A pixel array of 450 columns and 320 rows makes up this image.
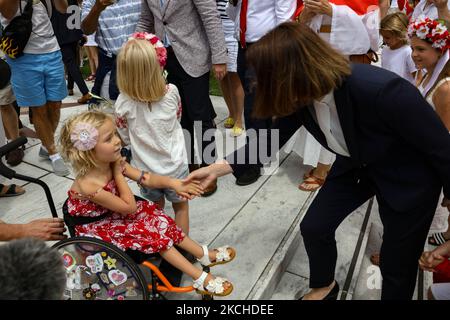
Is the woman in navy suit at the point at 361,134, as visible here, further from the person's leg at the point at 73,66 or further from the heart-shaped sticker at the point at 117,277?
the person's leg at the point at 73,66

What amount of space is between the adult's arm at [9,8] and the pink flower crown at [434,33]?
2.90 m

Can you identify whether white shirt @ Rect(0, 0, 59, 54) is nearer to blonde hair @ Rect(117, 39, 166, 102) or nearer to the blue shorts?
the blue shorts

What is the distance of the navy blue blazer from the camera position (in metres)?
1.56

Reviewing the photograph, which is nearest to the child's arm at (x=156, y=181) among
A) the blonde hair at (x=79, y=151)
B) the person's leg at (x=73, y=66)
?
the blonde hair at (x=79, y=151)

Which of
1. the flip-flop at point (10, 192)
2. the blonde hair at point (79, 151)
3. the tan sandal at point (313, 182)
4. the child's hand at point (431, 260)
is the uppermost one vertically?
the blonde hair at point (79, 151)

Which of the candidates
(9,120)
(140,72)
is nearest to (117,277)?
(140,72)

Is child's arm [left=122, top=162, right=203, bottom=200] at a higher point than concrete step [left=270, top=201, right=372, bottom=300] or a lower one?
higher

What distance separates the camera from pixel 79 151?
1.92 meters

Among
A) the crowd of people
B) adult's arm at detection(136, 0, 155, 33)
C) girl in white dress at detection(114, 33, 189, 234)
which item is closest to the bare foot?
the crowd of people

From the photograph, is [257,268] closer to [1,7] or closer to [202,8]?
[202,8]

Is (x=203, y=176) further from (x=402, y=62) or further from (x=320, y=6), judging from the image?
(x=402, y=62)

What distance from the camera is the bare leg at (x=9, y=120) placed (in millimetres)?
3732

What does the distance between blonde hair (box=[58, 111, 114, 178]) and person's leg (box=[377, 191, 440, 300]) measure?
1432 mm
